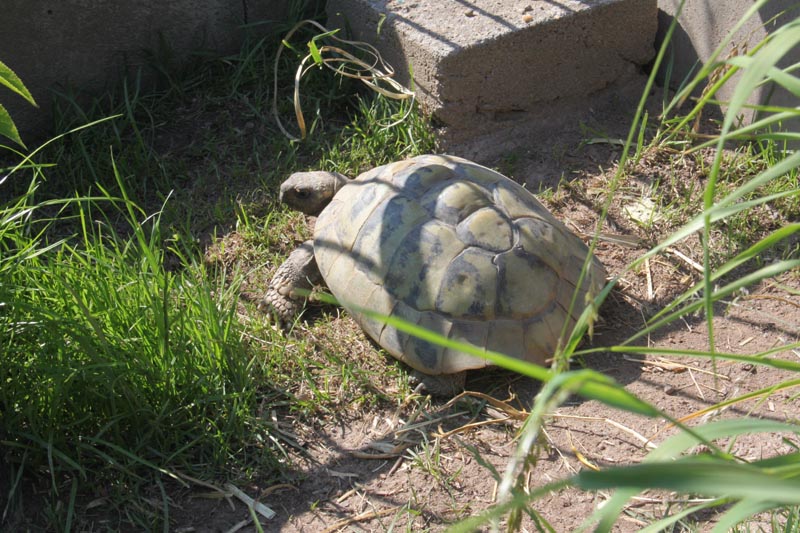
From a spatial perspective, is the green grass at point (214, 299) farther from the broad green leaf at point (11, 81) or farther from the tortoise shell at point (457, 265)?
the broad green leaf at point (11, 81)

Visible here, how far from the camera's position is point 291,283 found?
313 cm

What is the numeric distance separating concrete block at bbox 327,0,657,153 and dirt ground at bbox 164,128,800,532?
111 centimetres

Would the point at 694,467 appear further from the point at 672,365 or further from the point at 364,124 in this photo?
the point at 364,124

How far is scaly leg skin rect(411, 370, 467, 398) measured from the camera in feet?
8.88

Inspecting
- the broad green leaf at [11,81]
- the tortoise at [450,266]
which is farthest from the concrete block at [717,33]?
the broad green leaf at [11,81]

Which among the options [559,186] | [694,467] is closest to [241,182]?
[559,186]

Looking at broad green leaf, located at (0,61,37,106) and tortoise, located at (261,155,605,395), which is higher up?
broad green leaf, located at (0,61,37,106)

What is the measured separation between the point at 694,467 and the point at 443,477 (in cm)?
156

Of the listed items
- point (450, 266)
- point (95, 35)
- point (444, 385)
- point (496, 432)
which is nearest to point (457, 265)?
point (450, 266)

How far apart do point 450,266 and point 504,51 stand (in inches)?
52.4

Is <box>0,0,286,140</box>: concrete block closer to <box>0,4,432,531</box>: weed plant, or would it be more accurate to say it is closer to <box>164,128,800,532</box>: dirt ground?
<box>0,4,432,531</box>: weed plant

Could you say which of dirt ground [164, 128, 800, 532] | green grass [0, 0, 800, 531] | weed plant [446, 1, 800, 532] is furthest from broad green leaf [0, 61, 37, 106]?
dirt ground [164, 128, 800, 532]

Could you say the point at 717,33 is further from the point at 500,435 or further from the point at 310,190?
the point at 500,435

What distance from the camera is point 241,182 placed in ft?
12.3
